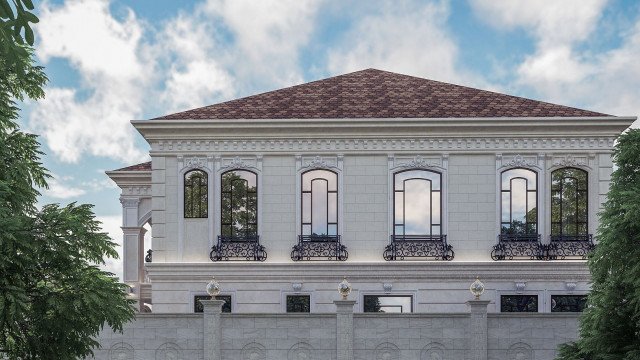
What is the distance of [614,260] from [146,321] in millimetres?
11688

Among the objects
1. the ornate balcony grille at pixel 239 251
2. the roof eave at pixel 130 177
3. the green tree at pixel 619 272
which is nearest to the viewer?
the green tree at pixel 619 272

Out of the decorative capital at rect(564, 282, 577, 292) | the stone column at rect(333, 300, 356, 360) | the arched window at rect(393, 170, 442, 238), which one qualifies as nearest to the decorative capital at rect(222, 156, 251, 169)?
the arched window at rect(393, 170, 442, 238)

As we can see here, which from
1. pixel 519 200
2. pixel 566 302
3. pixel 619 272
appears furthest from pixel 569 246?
pixel 619 272

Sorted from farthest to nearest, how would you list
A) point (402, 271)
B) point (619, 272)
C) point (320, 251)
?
point (320, 251) < point (402, 271) < point (619, 272)

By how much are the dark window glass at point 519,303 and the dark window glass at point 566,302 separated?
0.58 m

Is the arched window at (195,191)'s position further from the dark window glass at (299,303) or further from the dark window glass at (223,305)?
the dark window glass at (299,303)

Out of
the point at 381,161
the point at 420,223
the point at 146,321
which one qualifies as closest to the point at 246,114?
the point at 381,161

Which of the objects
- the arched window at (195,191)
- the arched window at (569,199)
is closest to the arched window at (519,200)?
the arched window at (569,199)

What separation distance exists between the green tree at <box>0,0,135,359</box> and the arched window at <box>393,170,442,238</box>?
447 inches

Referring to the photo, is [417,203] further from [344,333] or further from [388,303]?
[344,333]

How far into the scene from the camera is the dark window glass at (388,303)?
27.1 m

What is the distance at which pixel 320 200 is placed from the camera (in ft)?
90.8

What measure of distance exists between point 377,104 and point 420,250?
5.20 m

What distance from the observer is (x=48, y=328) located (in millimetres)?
17562
